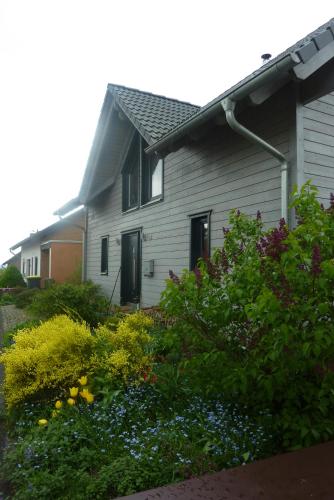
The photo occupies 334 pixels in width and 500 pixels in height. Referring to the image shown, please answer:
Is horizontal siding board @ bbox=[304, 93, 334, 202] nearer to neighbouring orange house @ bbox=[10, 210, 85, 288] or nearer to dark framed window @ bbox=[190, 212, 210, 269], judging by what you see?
dark framed window @ bbox=[190, 212, 210, 269]

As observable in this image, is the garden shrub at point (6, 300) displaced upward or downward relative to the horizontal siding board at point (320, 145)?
downward

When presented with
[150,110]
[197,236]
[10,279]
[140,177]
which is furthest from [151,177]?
[10,279]

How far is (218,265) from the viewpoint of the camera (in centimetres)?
359

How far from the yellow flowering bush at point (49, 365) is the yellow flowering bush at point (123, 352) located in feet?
0.48

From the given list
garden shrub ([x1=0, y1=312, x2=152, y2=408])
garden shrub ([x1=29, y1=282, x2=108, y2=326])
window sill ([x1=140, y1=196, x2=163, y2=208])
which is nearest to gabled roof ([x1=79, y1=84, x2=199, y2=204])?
window sill ([x1=140, y1=196, x2=163, y2=208])

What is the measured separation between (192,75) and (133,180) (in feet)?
28.0

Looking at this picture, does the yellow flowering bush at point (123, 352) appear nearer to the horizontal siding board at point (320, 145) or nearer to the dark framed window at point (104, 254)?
the horizontal siding board at point (320, 145)

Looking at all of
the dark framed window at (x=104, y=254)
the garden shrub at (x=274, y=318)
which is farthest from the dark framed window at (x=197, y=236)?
the dark framed window at (x=104, y=254)

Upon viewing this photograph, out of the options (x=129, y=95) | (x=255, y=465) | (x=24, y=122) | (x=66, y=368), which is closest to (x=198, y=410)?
(x=255, y=465)

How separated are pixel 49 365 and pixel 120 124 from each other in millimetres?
8459

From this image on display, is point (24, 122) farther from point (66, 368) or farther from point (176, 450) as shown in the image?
point (176, 450)

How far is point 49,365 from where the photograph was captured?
4195 mm

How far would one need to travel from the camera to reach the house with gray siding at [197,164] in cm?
532

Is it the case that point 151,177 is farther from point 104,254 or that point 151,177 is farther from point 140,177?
point 104,254
